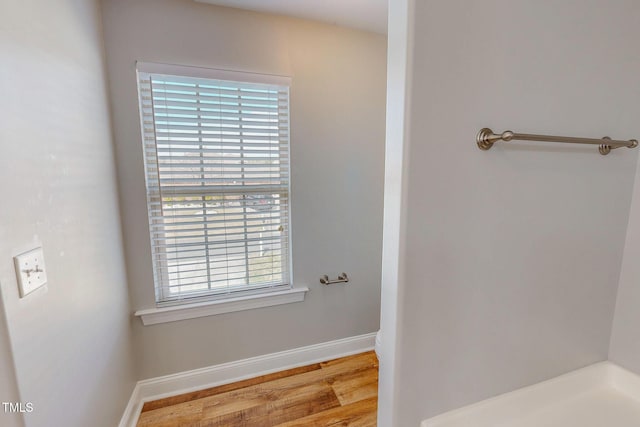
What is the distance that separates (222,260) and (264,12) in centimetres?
151

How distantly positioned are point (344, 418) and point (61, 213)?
1.69 m

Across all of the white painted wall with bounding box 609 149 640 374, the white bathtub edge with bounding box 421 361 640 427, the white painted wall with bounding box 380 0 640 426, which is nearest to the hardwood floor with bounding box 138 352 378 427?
the white bathtub edge with bounding box 421 361 640 427

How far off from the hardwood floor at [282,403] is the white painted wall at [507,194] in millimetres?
991

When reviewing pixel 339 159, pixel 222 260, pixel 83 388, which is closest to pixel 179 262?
pixel 222 260

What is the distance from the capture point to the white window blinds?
155 cm

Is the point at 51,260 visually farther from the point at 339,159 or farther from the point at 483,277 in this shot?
the point at 339,159

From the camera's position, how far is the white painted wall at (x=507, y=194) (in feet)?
2.33

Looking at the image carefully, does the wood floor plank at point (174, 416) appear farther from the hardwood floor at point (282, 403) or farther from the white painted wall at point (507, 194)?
the white painted wall at point (507, 194)

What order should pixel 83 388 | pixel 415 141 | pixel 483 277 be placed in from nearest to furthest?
pixel 415 141, pixel 483 277, pixel 83 388

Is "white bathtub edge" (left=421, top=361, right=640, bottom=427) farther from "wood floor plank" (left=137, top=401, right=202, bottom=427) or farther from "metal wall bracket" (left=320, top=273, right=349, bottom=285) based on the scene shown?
"wood floor plank" (left=137, top=401, right=202, bottom=427)

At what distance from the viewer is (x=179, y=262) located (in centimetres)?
167

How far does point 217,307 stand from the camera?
5.72ft

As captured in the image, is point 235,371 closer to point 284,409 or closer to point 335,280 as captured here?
point 284,409

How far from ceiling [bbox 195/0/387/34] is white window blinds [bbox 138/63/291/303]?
1.20ft
